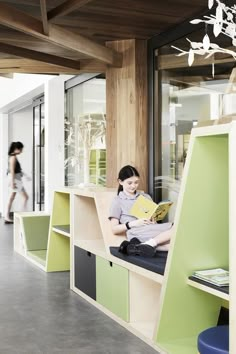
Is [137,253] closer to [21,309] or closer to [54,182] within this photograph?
[21,309]

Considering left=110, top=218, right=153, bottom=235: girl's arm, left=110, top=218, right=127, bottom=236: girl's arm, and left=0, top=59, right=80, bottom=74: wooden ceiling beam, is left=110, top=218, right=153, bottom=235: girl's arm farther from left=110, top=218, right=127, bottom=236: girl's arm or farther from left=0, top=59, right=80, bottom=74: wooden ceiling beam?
left=0, top=59, right=80, bottom=74: wooden ceiling beam

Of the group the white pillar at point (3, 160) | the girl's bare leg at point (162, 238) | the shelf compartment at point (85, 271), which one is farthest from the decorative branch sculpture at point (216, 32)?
the white pillar at point (3, 160)

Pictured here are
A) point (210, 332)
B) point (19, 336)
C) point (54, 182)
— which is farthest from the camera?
point (54, 182)

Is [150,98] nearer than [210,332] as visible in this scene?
No

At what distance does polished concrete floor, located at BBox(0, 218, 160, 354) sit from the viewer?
3600mm

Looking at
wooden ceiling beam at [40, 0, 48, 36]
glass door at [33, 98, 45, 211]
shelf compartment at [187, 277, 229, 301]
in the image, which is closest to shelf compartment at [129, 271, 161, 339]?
shelf compartment at [187, 277, 229, 301]

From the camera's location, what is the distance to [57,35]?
15.3 feet

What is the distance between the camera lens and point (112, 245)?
4582 mm

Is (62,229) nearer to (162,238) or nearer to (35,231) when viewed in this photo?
(35,231)

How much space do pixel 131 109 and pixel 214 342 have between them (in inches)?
125

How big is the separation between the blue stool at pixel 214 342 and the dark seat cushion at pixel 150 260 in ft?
2.03

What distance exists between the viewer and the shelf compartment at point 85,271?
4.74m

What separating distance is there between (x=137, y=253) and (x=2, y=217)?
9603mm

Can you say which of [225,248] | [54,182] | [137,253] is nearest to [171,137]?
[137,253]
